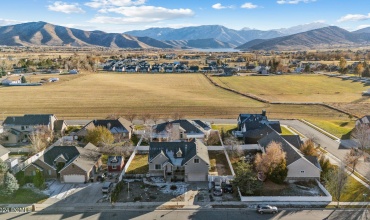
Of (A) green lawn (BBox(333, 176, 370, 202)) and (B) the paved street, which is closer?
(B) the paved street

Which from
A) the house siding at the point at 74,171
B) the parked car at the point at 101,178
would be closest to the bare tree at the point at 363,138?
the parked car at the point at 101,178

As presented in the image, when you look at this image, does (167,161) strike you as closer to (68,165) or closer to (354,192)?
(68,165)

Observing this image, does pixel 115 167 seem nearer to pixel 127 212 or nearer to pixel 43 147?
pixel 127 212

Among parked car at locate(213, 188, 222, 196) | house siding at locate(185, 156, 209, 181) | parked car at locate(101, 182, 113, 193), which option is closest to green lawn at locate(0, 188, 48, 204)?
parked car at locate(101, 182, 113, 193)

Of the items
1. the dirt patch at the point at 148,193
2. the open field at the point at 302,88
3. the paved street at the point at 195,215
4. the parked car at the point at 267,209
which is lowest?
the paved street at the point at 195,215

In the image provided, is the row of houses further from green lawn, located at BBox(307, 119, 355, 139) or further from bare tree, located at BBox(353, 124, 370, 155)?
green lawn, located at BBox(307, 119, 355, 139)

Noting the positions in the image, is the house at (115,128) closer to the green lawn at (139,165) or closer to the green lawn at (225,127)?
Answer: the green lawn at (139,165)

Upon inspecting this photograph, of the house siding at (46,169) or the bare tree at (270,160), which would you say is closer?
the bare tree at (270,160)

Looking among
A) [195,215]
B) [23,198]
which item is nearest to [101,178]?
[23,198]
